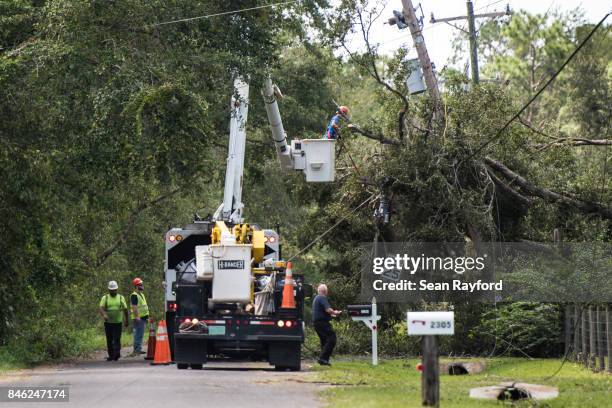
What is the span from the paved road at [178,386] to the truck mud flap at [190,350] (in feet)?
0.89

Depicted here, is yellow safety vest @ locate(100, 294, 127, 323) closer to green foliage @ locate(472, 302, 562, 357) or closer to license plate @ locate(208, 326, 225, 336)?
license plate @ locate(208, 326, 225, 336)

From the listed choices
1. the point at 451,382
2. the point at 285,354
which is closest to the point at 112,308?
the point at 285,354

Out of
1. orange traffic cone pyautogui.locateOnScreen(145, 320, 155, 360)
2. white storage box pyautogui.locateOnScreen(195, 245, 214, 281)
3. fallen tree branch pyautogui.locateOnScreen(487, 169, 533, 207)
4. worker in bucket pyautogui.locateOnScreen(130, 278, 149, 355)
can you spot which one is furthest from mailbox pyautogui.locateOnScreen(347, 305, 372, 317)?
fallen tree branch pyautogui.locateOnScreen(487, 169, 533, 207)

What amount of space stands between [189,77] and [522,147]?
12.4 metres

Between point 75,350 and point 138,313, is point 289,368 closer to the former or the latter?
point 138,313

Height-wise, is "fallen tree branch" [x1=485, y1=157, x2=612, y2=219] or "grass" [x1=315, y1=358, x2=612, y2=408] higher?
"fallen tree branch" [x1=485, y1=157, x2=612, y2=219]

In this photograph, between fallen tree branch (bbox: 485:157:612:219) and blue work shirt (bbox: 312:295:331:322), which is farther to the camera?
fallen tree branch (bbox: 485:157:612:219)

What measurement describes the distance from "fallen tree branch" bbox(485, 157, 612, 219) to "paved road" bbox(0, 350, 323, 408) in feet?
28.5

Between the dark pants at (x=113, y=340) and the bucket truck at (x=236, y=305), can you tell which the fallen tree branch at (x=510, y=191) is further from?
the dark pants at (x=113, y=340)

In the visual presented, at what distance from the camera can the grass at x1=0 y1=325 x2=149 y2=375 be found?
2423 cm

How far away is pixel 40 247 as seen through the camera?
24.7 m

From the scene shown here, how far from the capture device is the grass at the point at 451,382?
1558cm

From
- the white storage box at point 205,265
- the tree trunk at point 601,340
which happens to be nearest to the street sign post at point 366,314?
the white storage box at point 205,265

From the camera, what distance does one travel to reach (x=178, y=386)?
1720 centimetres
